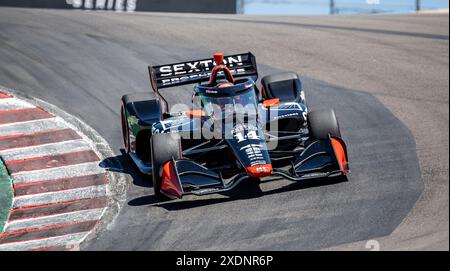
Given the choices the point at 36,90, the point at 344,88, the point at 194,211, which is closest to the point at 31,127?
the point at 36,90

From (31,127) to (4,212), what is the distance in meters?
3.56

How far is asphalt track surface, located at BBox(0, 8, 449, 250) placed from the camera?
10828 millimetres

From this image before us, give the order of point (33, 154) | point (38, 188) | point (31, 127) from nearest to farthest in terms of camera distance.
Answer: point (38, 188) → point (33, 154) → point (31, 127)

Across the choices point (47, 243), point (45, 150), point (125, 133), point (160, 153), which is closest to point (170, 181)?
point (160, 153)

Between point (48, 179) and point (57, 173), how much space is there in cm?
27

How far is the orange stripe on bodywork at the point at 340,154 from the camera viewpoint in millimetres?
12375

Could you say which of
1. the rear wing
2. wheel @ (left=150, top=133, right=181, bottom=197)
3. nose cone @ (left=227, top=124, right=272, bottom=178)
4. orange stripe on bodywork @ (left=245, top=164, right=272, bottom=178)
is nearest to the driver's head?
the rear wing

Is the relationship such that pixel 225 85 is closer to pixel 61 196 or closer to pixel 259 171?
pixel 259 171

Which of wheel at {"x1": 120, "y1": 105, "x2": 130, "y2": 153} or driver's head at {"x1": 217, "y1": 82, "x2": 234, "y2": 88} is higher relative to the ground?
driver's head at {"x1": 217, "y1": 82, "x2": 234, "y2": 88}

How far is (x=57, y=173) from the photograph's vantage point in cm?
1417

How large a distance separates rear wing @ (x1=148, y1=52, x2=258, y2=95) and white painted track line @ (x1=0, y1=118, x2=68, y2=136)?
2.32 m

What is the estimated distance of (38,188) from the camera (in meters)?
13.6

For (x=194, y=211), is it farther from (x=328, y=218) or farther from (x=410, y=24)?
(x=410, y=24)

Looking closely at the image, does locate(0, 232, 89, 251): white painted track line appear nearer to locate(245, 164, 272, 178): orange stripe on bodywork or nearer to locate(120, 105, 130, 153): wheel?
locate(245, 164, 272, 178): orange stripe on bodywork
